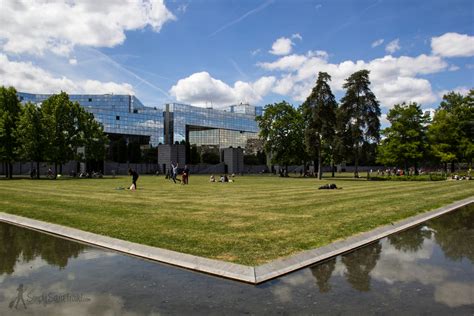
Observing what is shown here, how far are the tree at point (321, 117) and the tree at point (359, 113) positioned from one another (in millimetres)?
1682

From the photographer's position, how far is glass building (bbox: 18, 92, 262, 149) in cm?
11812

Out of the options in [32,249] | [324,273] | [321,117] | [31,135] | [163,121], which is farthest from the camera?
[163,121]

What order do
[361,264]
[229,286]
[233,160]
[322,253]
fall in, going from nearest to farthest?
[229,286], [361,264], [322,253], [233,160]

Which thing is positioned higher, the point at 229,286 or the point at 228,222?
the point at 228,222

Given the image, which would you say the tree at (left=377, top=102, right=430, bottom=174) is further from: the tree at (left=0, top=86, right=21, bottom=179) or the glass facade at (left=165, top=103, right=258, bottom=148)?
the glass facade at (left=165, top=103, right=258, bottom=148)

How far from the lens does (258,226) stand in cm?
1145

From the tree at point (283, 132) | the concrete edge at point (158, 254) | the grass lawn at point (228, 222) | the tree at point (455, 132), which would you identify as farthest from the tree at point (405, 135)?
the concrete edge at point (158, 254)

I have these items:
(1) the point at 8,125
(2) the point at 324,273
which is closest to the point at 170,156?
(1) the point at 8,125

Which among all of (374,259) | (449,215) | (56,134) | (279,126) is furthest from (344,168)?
(374,259)

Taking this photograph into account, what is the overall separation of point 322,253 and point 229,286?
2.96m

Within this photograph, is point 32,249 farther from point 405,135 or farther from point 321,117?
point 405,135

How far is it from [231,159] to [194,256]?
80438mm

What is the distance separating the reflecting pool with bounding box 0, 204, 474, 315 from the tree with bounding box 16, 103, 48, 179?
148 feet

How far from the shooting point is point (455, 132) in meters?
56.3
